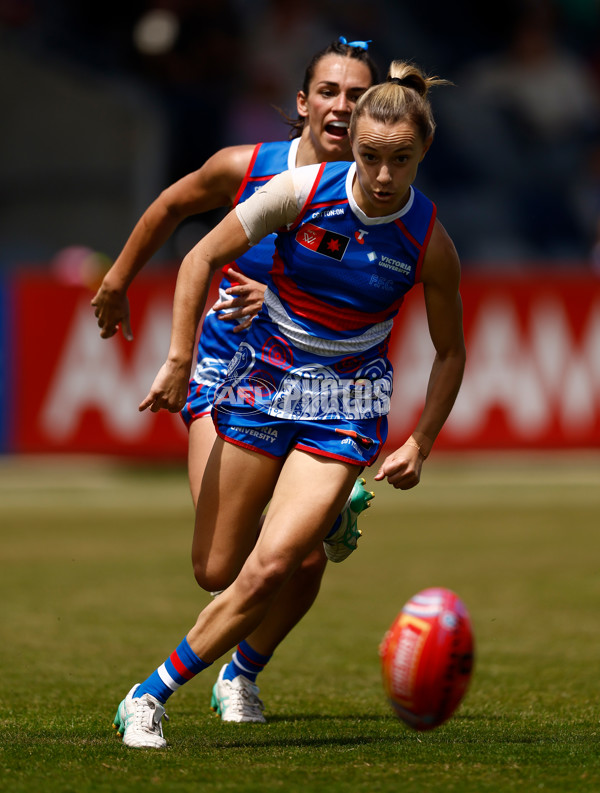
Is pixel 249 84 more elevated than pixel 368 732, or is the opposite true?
pixel 249 84

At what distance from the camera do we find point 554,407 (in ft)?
49.3

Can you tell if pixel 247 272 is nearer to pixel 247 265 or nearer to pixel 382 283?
pixel 247 265

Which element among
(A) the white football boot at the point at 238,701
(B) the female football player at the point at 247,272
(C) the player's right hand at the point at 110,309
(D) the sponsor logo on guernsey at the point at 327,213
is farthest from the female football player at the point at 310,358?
(C) the player's right hand at the point at 110,309

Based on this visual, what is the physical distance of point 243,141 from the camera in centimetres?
1716

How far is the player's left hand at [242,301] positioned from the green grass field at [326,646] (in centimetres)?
159

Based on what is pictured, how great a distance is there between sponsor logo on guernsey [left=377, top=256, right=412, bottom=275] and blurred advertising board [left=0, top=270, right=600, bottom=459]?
9.83 m

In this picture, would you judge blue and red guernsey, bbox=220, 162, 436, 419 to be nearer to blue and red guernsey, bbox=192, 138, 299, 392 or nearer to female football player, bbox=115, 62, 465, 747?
female football player, bbox=115, 62, 465, 747

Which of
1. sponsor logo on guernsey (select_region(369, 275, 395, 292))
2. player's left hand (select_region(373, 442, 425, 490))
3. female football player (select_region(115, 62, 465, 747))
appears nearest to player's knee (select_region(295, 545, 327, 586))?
female football player (select_region(115, 62, 465, 747))

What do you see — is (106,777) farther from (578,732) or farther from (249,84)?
(249,84)

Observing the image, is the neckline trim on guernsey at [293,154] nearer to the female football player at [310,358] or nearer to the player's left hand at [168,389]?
the female football player at [310,358]

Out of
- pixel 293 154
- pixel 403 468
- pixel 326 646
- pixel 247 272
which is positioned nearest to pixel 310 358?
pixel 403 468

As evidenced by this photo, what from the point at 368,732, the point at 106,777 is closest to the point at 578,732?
the point at 368,732

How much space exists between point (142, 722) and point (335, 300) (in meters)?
1.61

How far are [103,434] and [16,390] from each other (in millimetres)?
1041
